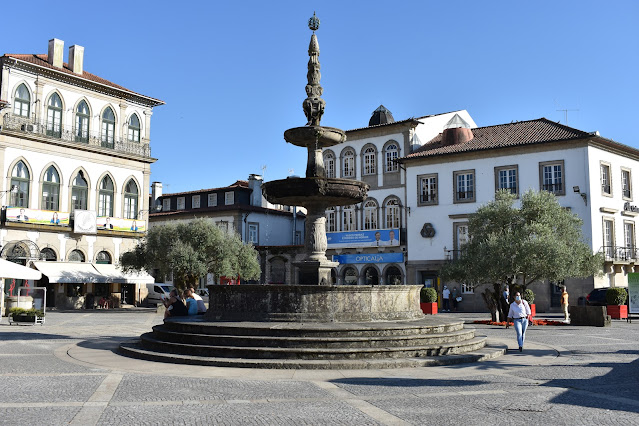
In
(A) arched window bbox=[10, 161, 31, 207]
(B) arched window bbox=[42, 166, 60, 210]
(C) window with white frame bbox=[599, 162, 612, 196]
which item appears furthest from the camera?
(C) window with white frame bbox=[599, 162, 612, 196]

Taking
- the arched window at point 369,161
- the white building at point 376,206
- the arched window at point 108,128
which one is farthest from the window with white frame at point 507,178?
the arched window at point 108,128

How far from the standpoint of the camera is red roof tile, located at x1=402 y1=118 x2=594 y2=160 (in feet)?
122

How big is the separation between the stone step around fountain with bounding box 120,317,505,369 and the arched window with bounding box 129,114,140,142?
99.0 ft

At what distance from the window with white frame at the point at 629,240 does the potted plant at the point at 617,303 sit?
11729mm

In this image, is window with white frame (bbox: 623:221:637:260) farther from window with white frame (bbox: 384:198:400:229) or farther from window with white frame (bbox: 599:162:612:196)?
window with white frame (bbox: 384:198:400:229)

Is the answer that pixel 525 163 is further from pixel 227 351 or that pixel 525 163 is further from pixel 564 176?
pixel 227 351

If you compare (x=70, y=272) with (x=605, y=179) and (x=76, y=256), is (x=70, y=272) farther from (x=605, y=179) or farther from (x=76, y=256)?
(x=605, y=179)

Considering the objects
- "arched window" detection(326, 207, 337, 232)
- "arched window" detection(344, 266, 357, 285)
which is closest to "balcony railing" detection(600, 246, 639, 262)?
"arched window" detection(344, 266, 357, 285)

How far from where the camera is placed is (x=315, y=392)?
9039 mm

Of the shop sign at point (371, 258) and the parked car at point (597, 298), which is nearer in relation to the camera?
the parked car at point (597, 298)

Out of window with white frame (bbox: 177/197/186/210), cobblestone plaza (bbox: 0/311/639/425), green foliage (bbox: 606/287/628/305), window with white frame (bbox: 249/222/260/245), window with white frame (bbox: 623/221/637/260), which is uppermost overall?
window with white frame (bbox: 177/197/186/210)

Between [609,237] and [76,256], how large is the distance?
31.1m

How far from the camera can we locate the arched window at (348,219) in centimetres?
4503

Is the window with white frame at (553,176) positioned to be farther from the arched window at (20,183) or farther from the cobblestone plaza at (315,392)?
the arched window at (20,183)
